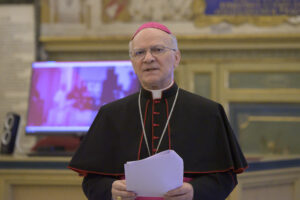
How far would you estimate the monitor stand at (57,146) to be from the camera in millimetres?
3443

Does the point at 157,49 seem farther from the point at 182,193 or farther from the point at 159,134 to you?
the point at 182,193

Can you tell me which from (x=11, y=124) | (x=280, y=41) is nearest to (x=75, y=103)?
A: (x=11, y=124)

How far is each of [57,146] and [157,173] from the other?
2157 mm

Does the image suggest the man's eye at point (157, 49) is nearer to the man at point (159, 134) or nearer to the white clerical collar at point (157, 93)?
the man at point (159, 134)

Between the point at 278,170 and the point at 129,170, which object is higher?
the point at 129,170

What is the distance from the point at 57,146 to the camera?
149 inches

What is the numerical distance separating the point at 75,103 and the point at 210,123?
2.02m

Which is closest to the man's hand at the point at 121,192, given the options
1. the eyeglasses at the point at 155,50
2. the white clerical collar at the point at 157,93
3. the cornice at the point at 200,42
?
the white clerical collar at the point at 157,93

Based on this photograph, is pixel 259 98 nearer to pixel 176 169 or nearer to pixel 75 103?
pixel 75 103

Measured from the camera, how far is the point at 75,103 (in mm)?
3893

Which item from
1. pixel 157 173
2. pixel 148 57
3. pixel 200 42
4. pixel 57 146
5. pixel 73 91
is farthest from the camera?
pixel 200 42

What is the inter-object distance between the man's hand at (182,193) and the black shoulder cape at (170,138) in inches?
5.5

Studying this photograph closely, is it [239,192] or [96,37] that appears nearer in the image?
[239,192]

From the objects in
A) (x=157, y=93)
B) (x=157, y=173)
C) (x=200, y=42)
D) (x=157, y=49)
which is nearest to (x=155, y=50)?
(x=157, y=49)
